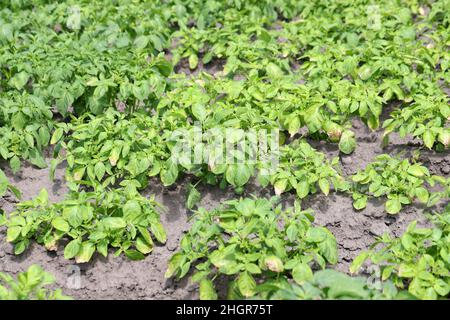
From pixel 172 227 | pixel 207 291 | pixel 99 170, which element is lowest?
pixel 207 291

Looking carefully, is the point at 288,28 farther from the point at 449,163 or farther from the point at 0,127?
the point at 0,127

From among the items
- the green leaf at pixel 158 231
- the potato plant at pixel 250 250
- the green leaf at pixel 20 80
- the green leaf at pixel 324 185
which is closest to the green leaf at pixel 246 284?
the potato plant at pixel 250 250

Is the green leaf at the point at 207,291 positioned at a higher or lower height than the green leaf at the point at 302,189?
lower

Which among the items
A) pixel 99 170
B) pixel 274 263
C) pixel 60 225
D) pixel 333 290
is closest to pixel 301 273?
pixel 274 263

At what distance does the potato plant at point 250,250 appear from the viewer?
327 centimetres

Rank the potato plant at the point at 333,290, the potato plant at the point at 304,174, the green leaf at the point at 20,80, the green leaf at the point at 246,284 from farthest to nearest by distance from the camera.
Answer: the green leaf at the point at 20,80, the potato plant at the point at 304,174, the green leaf at the point at 246,284, the potato plant at the point at 333,290

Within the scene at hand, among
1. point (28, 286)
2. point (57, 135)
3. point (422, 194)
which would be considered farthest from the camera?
point (57, 135)

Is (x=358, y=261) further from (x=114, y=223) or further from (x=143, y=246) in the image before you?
(x=114, y=223)

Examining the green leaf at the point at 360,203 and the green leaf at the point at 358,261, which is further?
the green leaf at the point at 360,203

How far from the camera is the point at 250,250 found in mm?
3344

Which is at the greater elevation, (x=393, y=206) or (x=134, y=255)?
(x=393, y=206)

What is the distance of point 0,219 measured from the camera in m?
3.70

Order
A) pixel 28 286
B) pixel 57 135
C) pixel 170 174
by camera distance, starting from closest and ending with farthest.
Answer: pixel 28 286, pixel 170 174, pixel 57 135

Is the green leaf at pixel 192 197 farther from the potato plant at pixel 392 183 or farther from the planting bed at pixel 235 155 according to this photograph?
the potato plant at pixel 392 183
